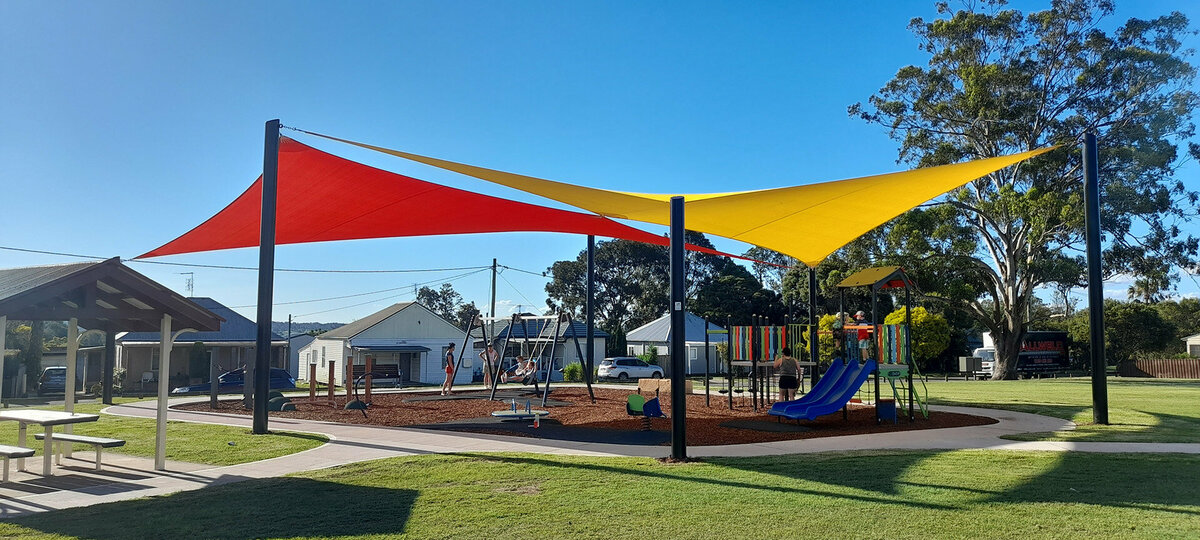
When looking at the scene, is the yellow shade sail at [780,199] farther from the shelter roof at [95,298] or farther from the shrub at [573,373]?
the shrub at [573,373]

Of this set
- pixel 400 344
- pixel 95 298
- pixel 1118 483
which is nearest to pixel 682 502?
pixel 1118 483

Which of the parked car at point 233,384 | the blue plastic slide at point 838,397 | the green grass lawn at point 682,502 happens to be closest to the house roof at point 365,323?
the parked car at point 233,384

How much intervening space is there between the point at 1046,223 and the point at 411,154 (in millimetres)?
25097

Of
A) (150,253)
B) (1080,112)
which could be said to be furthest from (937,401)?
(1080,112)

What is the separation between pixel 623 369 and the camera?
33.1 meters

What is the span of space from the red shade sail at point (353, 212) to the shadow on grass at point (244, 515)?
4.89m

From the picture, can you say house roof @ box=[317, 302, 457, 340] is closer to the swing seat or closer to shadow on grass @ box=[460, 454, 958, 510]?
the swing seat

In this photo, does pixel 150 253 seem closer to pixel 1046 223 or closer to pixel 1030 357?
pixel 1046 223

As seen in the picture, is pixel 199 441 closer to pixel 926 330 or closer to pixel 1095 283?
pixel 1095 283

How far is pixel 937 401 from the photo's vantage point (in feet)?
55.8

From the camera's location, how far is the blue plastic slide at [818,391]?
11508mm

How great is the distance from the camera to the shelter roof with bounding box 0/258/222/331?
674 centimetres

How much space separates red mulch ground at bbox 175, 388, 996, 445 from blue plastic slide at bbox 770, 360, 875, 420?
0.88 feet

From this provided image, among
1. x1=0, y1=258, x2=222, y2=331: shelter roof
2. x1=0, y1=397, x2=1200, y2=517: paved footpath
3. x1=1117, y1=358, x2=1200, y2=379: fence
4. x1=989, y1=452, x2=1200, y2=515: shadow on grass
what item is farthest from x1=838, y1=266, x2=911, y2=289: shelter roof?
x1=1117, y1=358, x2=1200, y2=379: fence
